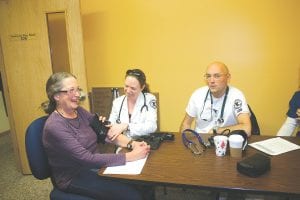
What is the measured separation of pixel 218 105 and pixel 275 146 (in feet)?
2.19

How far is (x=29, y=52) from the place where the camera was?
2.76 m

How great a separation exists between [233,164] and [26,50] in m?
2.47

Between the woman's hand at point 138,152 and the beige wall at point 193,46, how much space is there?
4.81 feet

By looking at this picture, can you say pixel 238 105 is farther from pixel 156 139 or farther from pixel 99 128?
pixel 99 128

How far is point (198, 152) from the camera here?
1.59 metres

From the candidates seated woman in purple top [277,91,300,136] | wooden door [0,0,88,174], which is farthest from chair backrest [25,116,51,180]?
seated woman in purple top [277,91,300,136]

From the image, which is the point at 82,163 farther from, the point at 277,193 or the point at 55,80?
the point at 277,193

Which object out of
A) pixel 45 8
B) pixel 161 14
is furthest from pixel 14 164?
pixel 161 14

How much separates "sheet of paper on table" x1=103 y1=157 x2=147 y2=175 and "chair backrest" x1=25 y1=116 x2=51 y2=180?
1.54 ft

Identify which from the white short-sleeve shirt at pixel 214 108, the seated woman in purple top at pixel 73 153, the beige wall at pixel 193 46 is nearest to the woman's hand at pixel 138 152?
the seated woman in purple top at pixel 73 153

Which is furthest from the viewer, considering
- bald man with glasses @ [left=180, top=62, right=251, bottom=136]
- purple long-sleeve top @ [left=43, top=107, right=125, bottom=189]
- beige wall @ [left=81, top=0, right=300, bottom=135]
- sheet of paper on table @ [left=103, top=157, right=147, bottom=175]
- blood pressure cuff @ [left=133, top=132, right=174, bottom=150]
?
beige wall @ [left=81, top=0, right=300, bottom=135]

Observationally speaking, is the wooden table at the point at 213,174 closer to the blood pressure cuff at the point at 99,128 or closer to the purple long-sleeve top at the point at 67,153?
the purple long-sleeve top at the point at 67,153

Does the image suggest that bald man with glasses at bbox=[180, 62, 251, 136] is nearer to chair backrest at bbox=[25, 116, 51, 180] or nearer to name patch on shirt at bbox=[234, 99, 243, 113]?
name patch on shirt at bbox=[234, 99, 243, 113]

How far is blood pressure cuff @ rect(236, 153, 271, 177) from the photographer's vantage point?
1.27m
